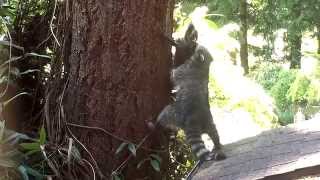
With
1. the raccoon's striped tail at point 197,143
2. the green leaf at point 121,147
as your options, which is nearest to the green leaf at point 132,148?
the green leaf at point 121,147

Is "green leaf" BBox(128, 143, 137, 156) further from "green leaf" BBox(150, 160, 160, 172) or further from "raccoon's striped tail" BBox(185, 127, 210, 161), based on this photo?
"raccoon's striped tail" BBox(185, 127, 210, 161)

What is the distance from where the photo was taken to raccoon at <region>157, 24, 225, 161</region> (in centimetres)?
321

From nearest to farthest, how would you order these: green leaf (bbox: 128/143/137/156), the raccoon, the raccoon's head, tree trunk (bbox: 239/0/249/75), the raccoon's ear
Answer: green leaf (bbox: 128/143/137/156) < the raccoon < the raccoon's head < the raccoon's ear < tree trunk (bbox: 239/0/249/75)

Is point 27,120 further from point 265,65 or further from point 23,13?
point 265,65

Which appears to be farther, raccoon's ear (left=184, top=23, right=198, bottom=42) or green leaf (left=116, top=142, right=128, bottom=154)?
raccoon's ear (left=184, top=23, right=198, bottom=42)

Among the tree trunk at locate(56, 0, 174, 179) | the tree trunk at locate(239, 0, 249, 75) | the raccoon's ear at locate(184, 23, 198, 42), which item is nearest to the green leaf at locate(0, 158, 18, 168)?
the tree trunk at locate(56, 0, 174, 179)

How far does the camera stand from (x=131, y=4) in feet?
10.3

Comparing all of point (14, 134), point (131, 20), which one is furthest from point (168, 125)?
point (14, 134)

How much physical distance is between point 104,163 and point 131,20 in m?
0.87

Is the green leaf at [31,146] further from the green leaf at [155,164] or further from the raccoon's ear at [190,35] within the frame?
the raccoon's ear at [190,35]

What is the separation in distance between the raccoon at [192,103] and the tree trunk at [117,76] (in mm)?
109

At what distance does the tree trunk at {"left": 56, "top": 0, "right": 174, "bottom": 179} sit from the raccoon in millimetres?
109

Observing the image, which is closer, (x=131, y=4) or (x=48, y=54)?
(x=131, y=4)

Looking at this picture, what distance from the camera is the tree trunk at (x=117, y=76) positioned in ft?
10.4
